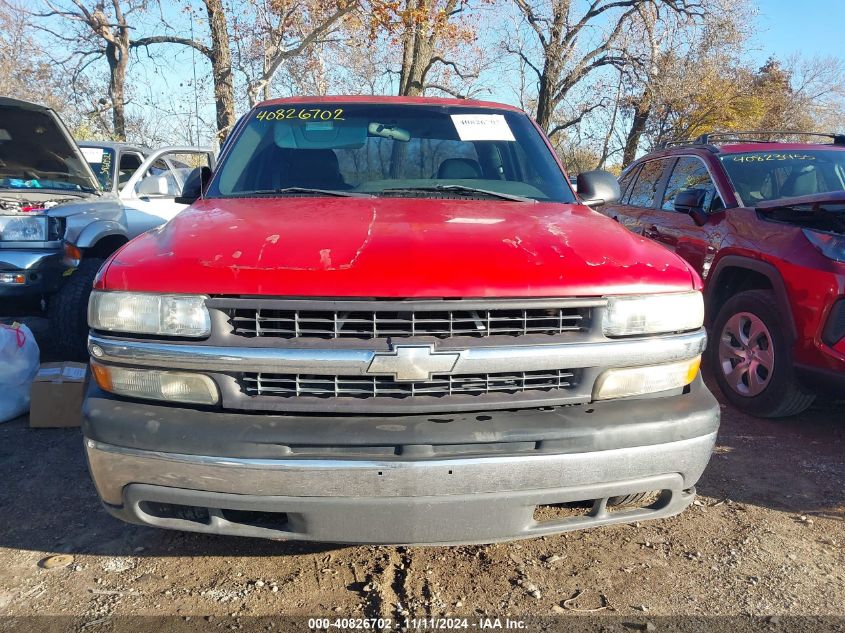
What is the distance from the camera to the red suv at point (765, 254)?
3504mm

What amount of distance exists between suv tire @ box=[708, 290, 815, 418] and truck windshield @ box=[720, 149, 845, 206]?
1.01m

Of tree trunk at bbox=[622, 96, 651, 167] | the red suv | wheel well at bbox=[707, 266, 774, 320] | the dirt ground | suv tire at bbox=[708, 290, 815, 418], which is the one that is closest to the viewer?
the dirt ground

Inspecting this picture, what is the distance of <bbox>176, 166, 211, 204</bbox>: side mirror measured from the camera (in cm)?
344

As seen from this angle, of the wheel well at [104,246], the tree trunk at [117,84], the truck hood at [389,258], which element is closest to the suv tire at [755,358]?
the truck hood at [389,258]

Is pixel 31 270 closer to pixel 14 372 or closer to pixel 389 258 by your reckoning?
pixel 14 372

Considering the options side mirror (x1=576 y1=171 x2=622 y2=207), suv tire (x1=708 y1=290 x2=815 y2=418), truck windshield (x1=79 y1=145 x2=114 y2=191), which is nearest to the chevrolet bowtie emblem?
side mirror (x1=576 y1=171 x2=622 y2=207)

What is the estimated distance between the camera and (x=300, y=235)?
2223 millimetres

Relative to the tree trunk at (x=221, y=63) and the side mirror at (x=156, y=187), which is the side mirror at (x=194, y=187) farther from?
the tree trunk at (x=221, y=63)

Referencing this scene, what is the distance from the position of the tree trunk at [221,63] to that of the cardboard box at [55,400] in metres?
11.6

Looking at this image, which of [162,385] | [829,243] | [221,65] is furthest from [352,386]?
[221,65]

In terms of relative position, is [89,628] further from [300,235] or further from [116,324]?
[300,235]

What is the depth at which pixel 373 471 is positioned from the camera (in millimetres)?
1886

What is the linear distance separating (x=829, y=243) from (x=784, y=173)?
159 cm

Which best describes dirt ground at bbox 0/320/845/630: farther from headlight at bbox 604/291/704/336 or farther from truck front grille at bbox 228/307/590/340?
headlight at bbox 604/291/704/336
